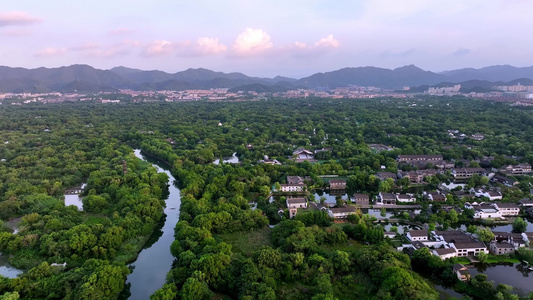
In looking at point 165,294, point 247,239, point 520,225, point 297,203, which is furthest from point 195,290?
point 520,225

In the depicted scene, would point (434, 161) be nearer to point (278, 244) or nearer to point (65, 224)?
point (278, 244)

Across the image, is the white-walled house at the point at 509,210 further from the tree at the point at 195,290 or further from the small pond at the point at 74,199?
the small pond at the point at 74,199

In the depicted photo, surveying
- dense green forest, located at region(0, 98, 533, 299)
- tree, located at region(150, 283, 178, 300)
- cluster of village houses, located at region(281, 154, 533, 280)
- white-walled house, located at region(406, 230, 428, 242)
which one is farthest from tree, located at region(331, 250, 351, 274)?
tree, located at region(150, 283, 178, 300)

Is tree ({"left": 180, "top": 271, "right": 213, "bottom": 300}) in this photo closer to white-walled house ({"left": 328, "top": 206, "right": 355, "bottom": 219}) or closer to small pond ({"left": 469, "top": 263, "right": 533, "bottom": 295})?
white-walled house ({"left": 328, "top": 206, "right": 355, "bottom": 219})

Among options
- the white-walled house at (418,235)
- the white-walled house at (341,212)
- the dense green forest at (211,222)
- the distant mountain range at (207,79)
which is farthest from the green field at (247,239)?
the distant mountain range at (207,79)

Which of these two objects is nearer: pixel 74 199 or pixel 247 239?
pixel 247 239

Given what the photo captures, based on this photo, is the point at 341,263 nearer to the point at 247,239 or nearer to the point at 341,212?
the point at 247,239
